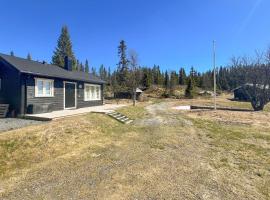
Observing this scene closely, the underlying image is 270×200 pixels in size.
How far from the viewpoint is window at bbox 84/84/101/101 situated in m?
17.5

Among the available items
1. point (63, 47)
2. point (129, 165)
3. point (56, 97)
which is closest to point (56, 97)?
point (56, 97)

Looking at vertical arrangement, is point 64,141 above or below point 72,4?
below

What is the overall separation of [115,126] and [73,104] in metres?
6.22

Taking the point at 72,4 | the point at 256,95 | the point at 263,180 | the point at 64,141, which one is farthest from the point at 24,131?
the point at 256,95

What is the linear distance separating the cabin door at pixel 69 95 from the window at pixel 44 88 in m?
1.47

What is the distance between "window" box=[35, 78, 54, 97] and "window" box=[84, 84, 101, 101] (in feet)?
14.1

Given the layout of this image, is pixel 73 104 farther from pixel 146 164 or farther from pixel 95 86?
pixel 146 164

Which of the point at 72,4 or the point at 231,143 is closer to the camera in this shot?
the point at 231,143

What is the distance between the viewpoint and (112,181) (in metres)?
4.46

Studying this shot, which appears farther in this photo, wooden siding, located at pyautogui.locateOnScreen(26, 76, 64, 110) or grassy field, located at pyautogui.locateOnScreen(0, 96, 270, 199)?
wooden siding, located at pyautogui.locateOnScreen(26, 76, 64, 110)

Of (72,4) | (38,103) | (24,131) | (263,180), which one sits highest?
(72,4)

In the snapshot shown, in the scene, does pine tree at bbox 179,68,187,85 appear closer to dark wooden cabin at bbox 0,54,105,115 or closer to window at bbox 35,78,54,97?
dark wooden cabin at bbox 0,54,105,115

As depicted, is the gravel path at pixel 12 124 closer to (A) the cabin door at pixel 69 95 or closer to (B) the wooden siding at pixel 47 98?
(B) the wooden siding at pixel 47 98

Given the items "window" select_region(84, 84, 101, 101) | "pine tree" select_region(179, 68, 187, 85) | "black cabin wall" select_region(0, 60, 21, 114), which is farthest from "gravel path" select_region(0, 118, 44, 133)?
"pine tree" select_region(179, 68, 187, 85)
